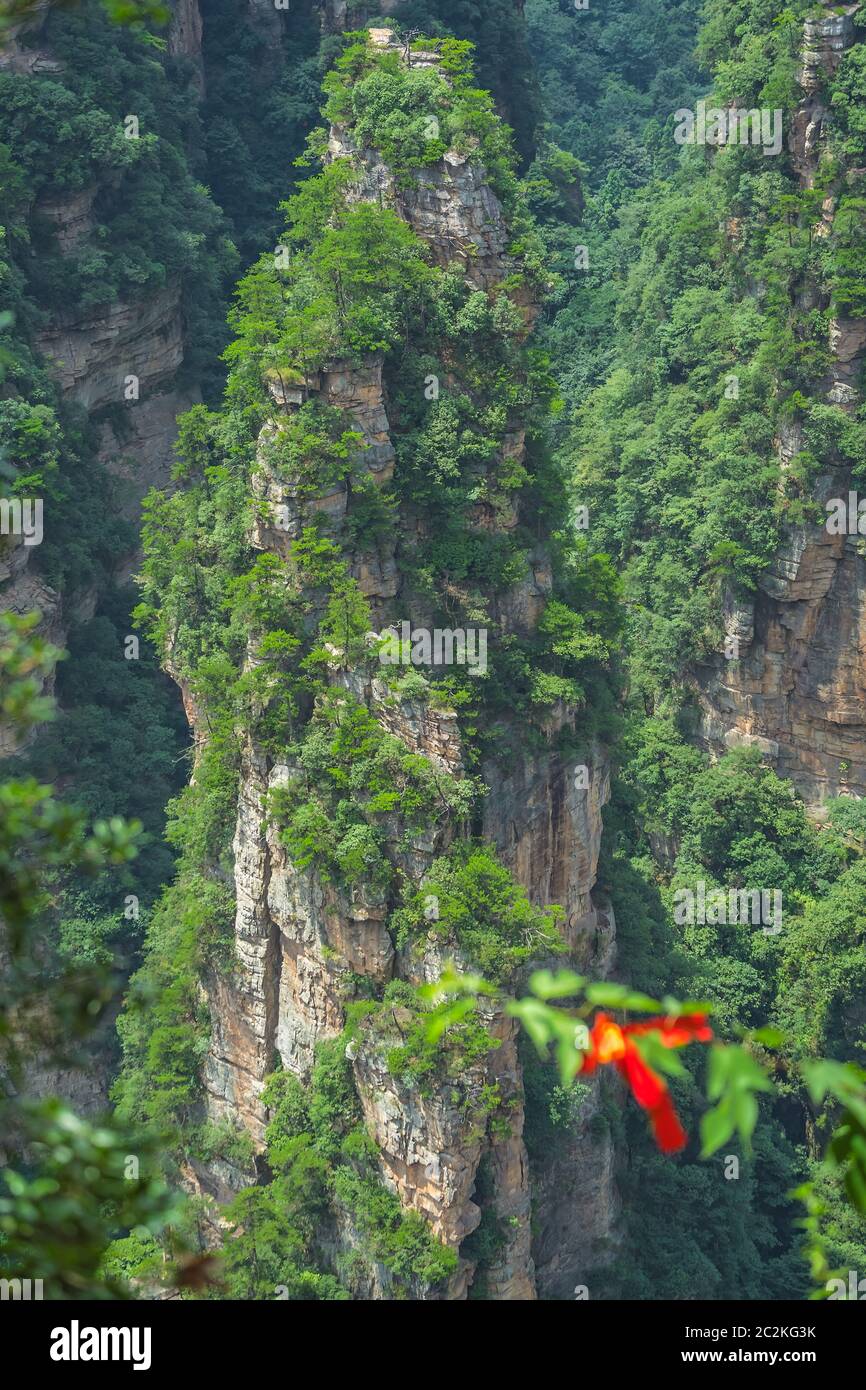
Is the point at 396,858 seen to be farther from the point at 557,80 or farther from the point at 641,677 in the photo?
the point at 557,80

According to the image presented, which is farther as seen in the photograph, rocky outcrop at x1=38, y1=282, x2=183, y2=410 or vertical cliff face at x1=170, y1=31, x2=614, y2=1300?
rocky outcrop at x1=38, y1=282, x2=183, y2=410

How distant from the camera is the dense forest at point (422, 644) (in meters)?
27.3

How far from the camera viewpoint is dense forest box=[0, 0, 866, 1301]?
89.6 ft

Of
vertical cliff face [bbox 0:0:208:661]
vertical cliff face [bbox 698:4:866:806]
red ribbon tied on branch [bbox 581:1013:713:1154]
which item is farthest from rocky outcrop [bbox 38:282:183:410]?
red ribbon tied on branch [bbox 581:1013:713:1154]

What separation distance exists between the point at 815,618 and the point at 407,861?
17.0 meters

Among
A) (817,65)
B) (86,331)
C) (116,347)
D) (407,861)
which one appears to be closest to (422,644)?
(407,861)

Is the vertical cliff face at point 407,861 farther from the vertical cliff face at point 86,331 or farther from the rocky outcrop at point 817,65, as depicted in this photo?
the rocky outcrop at point 817,65

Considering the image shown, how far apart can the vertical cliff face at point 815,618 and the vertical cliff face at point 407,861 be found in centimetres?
1160

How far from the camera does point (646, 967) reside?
109ft

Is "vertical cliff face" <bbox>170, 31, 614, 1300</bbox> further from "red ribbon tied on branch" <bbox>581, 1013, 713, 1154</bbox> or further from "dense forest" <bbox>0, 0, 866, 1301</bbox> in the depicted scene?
"red ribbon tied on branch" <bbox>581, 1013, 713, 1154</bbox>

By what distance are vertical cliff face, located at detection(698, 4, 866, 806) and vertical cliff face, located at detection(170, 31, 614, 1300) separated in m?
11.6

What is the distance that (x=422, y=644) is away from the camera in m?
28.3

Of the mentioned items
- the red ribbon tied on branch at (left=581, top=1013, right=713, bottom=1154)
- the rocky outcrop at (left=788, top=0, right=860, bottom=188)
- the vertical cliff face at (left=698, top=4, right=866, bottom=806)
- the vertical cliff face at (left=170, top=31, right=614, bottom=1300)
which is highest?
the rocky outcrop at (left=788, top=0, right=860, bottom=188)

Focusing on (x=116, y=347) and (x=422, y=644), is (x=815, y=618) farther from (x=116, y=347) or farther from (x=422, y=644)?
(x=116, y=347)
